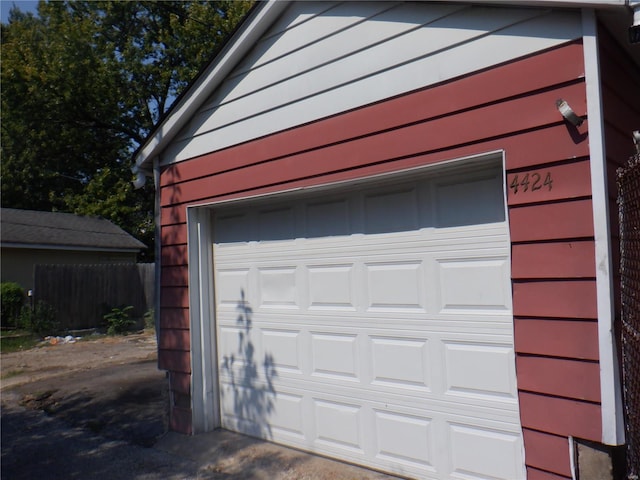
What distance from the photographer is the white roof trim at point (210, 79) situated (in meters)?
4.91

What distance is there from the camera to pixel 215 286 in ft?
18.9

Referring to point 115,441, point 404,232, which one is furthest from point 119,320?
point 404,232

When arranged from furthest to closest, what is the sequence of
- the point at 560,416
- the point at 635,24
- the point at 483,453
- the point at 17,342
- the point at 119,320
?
the point at 119,320 < the point at 17,342 < the point at 483,453 < the point at 560,416 < the point at 635,24

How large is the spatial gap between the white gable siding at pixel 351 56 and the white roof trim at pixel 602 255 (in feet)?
0.70

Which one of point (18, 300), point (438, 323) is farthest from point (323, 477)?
point (18, 300)

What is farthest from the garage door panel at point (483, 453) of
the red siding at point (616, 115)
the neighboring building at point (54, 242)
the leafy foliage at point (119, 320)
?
the neighboring building at point (54, 242)

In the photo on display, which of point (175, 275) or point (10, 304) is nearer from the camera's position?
point (175, 275)

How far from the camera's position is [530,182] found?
3365mm

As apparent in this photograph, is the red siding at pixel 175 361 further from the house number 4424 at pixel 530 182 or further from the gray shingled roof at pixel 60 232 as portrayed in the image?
the gray shingled roof at pixel 60 232

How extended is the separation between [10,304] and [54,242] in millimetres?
2753

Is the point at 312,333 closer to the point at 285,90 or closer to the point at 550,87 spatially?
the point at 285,90

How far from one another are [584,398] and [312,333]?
232cm

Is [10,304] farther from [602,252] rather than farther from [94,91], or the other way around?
[602,252]

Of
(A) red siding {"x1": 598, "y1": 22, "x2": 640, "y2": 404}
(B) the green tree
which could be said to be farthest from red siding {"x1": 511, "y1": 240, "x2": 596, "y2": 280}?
(B) the green tree
